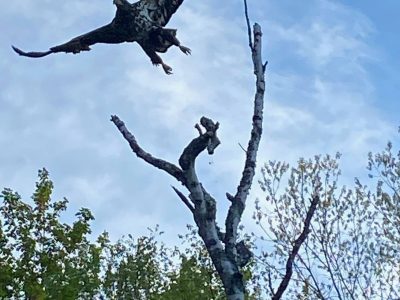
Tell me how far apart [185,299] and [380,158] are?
17.4 feet

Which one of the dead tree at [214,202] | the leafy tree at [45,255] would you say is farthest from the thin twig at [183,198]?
the leafy tree at [45,255]

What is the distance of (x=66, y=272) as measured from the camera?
12.5 meters

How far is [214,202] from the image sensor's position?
17.7 feet

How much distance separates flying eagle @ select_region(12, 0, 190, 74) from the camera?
5770 mm

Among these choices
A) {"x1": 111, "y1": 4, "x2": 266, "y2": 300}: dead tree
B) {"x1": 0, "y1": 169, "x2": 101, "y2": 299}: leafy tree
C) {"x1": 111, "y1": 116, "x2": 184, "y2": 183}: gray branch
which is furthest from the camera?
{"x1": 0, "y1": 169, "x2": 101, "y2": 299}: leafy tree

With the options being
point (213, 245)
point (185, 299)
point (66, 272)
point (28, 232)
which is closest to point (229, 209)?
point (213, 245)

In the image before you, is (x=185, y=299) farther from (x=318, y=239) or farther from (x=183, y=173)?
(x=183, y=173)

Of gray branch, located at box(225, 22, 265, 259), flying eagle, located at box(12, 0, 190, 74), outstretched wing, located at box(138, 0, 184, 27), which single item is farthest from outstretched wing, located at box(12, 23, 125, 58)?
gray branch, located at box(225, 22, 265, 259)

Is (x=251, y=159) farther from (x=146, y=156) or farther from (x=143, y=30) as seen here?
(x=143, y=30)

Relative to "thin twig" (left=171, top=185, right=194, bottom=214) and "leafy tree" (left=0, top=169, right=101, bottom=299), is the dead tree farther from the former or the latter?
"leafy tree" (left=0, top=169, right=101, bottom=299)

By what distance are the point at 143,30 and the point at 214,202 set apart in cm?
144

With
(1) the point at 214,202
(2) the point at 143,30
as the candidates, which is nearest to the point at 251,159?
(1) the point at 214,202

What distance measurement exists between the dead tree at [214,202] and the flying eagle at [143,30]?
763 mm

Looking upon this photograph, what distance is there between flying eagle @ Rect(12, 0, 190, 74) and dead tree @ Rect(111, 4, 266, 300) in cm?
76
